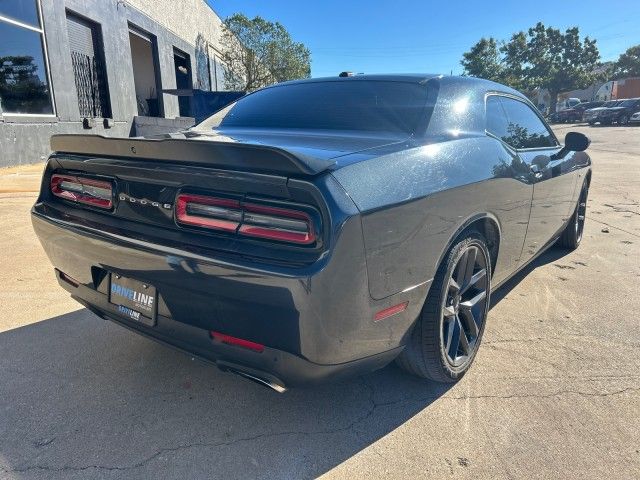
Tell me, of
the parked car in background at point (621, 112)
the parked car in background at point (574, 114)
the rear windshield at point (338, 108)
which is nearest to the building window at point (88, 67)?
the rear windshield at point (338, 108)

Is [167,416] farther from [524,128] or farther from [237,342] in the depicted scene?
[524,128]

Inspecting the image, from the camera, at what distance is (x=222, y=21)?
A: 89.2ft

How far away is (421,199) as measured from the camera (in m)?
1.97

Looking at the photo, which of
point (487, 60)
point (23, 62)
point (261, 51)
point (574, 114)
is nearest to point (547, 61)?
point (487, 60)

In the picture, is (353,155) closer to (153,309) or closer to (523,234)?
(153,309)

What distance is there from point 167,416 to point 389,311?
3.82 feet

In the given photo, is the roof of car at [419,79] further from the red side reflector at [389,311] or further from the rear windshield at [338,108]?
the red side reflector at [389,311]

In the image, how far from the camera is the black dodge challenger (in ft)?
5.46

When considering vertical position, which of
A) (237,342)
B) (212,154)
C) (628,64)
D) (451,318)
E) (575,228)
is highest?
(628,64)

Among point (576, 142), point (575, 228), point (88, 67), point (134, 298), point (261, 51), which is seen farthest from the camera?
point (261, 51)

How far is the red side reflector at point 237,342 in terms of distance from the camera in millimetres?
1768

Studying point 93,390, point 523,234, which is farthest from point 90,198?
point 523,234

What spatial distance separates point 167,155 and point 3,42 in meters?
10.3

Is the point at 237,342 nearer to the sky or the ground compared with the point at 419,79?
nearer to the ground
